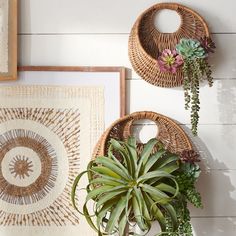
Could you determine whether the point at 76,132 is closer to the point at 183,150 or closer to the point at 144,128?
the point at 144,128

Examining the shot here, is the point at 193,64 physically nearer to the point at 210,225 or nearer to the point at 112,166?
the point at 112,166

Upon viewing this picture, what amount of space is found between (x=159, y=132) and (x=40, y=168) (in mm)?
358

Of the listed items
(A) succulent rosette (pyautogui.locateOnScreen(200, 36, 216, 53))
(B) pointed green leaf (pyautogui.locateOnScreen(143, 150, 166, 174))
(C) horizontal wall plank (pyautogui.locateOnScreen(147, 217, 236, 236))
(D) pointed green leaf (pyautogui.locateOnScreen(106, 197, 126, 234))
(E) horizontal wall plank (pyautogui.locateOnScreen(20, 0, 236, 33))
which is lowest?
(C) horizontal wall plank (pyautogui.locateOnScreen(147, 217, 236, 236))

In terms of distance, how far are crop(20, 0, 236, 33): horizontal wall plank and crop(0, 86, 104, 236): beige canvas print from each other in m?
0.18

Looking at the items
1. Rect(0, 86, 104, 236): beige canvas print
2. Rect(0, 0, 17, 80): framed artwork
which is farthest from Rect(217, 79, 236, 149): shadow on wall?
Rect(0, 0, 17, 80): framed artwork

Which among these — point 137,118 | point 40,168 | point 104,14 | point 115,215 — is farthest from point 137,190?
point 104,14

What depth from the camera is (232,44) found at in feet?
4.58

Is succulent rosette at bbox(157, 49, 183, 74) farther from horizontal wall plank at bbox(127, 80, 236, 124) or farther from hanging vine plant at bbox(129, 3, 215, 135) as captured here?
horizontal wall plank at bbox(127, 80, 236, 124)

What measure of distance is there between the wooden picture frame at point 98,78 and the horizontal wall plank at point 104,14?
112 mm

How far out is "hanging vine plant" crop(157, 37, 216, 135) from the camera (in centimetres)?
127

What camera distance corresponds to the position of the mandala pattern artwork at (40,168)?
1396 millimetres

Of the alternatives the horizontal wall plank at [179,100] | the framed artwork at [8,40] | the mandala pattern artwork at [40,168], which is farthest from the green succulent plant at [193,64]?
the framed artwork at [8,40]

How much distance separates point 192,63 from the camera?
1285mm

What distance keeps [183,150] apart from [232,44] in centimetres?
34
